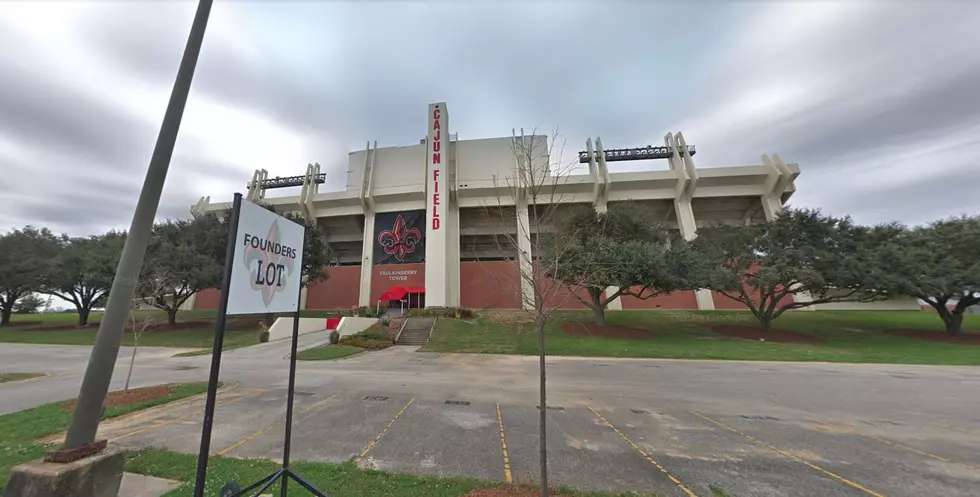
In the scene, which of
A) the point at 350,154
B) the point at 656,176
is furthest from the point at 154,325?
the point at 656,176

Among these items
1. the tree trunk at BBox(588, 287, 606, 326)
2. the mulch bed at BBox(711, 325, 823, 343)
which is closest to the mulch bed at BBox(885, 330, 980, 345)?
the mulch bed at BBox(711, 325, 823, 343)

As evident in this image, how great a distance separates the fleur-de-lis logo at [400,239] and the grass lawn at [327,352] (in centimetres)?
1785

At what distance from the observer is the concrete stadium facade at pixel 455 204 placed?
34844 millimetres

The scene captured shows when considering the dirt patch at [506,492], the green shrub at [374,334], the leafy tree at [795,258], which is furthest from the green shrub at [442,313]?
the dirt patch at [506,492]

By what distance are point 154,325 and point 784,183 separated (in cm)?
6489

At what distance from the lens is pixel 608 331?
25.0 m

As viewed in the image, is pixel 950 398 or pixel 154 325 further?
pixel 154 325

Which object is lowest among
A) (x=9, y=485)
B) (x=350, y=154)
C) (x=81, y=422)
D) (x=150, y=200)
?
Result: (x=9, y=485)

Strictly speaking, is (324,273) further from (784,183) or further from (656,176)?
(784,183)

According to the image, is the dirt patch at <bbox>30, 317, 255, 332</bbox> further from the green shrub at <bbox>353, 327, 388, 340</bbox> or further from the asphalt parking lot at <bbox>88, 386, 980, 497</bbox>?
the asphalt parking lot at <bbox>88, 386, 980, 497</bbox>

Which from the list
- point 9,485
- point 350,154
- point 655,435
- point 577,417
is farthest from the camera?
point 350,154

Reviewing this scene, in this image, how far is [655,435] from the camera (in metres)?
6.54

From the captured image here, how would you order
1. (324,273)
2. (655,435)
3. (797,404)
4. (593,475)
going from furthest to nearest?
(324,273), (797,404), (655,435), (593,475)

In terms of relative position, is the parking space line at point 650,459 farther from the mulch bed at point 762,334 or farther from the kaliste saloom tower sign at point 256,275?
the mulch bed at point 762,334
